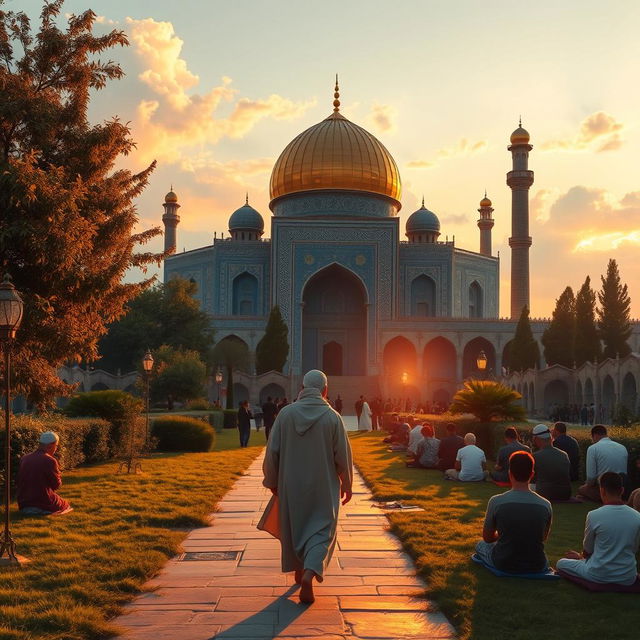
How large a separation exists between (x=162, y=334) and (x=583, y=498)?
29.6 m

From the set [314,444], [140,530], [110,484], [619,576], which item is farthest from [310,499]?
[110,484]

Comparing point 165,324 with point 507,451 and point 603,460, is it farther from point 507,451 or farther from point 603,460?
point 603,460

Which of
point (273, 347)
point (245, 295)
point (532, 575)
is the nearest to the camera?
point (532, 575)

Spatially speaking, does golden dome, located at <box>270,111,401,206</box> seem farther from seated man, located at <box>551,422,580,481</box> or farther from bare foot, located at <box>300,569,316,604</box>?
bare foot, located at <box>300,569,316,604</box>

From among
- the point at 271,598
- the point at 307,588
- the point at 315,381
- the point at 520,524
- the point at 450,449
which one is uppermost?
the point at 315,381

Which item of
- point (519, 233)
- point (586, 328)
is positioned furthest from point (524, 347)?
point (519, 233)

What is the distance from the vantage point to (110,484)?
34.3 ft

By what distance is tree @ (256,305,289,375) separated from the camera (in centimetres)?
4066

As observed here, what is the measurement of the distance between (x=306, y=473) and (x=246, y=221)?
45.3 m

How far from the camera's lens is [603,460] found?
8594 millimetres

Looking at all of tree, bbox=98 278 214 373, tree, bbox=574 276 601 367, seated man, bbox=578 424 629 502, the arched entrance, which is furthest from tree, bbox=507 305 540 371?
seated man, bbox=578 424 629 502

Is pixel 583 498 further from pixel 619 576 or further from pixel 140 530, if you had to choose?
pixel 140 530

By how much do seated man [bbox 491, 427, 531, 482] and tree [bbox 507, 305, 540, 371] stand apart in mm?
30076

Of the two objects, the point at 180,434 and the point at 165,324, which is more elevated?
the point at 165,324
